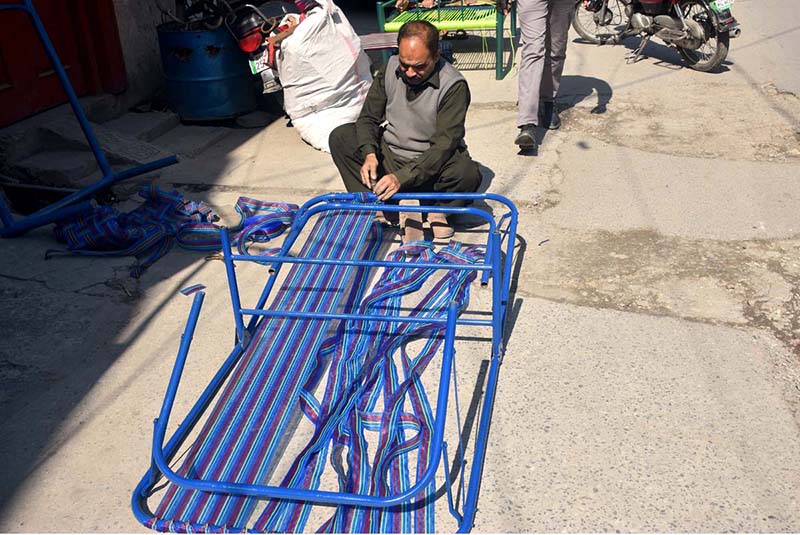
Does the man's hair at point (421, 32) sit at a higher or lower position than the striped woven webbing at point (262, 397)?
higher

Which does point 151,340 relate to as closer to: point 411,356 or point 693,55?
point 411,356

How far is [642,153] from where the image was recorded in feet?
17.4

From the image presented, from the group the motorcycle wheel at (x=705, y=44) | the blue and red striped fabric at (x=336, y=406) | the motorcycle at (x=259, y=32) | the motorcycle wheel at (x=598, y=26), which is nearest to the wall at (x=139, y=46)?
the motorcycle at (x=259, y=32)

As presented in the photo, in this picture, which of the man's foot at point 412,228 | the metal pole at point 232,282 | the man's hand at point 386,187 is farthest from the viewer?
the man's foot at point 412,228

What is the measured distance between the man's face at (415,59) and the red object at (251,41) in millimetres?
2635

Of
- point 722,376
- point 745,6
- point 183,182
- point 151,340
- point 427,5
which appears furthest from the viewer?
point 745,6

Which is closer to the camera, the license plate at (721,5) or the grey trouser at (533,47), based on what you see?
the grey trouser at (533,47)

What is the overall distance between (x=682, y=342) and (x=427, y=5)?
5.80m

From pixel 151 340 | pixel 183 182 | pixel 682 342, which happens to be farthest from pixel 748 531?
pixel 183 182

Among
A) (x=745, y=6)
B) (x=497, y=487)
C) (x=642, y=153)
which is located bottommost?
(x=745, y=6)

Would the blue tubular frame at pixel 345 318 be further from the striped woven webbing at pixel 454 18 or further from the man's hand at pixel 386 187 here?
the striped woven webbing at pixel 454 18

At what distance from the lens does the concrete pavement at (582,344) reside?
2.46 metres

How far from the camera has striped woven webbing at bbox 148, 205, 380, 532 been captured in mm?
2416

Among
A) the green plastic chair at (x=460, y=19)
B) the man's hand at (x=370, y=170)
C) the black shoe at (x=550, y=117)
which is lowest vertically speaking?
the black shoe at (x=550, y=117)
